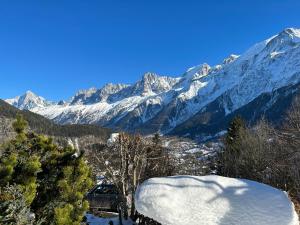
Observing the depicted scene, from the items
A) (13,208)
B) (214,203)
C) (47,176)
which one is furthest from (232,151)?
(13,208)

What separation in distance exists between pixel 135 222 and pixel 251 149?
64.7 ft

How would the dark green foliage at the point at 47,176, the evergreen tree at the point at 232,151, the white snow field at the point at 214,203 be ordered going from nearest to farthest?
the white snow field at the point at 214,203
the dark green foliage at the point at 47,176
the evergreen tree at the point at 232,151

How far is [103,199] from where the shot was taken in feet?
95.0

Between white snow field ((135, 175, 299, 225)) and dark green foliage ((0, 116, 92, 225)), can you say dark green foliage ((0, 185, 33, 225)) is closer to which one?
dark green foliage ((0, 116, 92, 225))

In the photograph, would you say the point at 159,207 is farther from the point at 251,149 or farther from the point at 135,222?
the point at 251,149

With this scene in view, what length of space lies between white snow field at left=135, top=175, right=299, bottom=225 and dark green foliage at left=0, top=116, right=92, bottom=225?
6.47ft

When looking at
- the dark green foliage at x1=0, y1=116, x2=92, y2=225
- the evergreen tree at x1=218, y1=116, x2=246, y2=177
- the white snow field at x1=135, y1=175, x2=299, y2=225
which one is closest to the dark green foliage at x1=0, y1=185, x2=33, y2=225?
the dark green foliage at x1=0, y1=116, x2=92, y2=225

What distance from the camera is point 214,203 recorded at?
11.8 meters

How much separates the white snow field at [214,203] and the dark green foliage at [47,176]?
1971 millimetres

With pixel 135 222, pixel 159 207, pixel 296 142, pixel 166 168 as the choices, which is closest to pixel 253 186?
pixel 159 207

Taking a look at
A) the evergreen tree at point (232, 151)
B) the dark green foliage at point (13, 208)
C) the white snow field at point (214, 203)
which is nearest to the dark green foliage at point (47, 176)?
the dark green foliage at point (13, 208)

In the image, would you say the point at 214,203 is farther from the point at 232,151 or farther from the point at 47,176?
the point at 232,151

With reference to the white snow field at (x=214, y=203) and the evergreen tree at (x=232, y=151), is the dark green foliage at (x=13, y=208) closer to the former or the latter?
the white snow field at (x=214, y=203)

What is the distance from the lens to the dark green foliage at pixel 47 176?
456 inches
